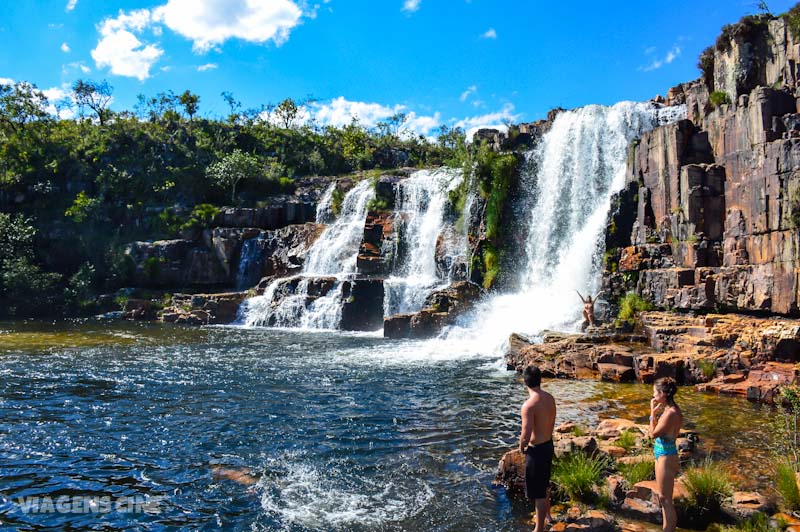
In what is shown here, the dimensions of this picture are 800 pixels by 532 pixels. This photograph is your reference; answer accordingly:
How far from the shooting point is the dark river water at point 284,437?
26.3ft

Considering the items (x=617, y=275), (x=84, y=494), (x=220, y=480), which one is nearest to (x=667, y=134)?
(x=617, y=275)

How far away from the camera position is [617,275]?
23.6 meters

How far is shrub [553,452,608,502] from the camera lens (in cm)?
775

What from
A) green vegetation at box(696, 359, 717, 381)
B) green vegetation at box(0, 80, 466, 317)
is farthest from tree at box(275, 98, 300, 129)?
green vegetation at box(696, 359, 717, 381)

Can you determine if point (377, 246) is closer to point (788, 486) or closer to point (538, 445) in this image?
point (538, 445)

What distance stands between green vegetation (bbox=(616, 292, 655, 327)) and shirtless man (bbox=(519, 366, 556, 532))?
16.0 meters

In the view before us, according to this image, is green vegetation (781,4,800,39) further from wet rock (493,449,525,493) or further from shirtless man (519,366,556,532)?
shirtless man (519,366,556,532)

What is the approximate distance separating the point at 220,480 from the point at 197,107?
63.2m

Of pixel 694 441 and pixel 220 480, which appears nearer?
pixel 220 480

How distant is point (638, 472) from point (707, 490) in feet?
2.91

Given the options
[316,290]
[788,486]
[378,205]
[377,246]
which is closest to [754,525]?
[788,486]

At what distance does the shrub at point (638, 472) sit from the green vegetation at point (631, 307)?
14269 millimetres

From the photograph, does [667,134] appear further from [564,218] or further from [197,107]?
[197,107]

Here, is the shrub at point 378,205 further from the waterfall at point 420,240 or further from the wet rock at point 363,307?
the wet rock at point 363,307
